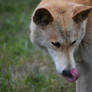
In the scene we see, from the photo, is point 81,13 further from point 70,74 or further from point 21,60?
point 21,60

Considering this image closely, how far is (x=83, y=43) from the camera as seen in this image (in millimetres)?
4570

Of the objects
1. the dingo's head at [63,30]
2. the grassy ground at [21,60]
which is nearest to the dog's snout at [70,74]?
the dingo's head at [63,30]

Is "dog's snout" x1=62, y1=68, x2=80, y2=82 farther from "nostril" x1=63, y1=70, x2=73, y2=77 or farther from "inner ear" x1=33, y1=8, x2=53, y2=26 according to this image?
"inner ear" x1=33, y1=8, x2=53, y2=26

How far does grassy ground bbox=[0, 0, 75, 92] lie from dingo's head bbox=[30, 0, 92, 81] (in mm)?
1122

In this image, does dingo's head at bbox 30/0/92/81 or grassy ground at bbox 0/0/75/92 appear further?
grassy ground at bbox 0/0/75/92

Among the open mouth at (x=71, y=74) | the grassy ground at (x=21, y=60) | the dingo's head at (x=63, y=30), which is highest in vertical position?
the dingo's head at (x=63, y=30)

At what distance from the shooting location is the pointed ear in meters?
4.33

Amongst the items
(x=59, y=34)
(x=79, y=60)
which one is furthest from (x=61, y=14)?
(x=79, y=60)

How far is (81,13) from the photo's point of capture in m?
4.39

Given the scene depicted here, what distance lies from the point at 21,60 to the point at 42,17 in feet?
8.16

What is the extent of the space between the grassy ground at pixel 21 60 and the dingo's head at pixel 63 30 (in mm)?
1122

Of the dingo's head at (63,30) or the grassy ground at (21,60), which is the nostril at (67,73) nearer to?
the dingo's head at (63,30)

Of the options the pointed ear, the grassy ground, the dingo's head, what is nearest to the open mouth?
the dingo's head

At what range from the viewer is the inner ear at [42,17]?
433 cm
